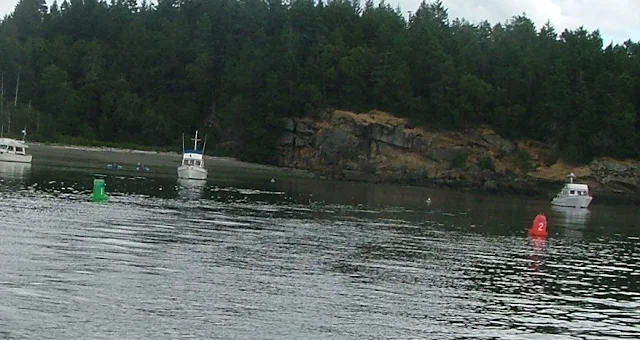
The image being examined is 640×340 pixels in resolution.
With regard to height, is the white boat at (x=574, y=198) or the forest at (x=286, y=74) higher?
the forest at (x=286, y=74)

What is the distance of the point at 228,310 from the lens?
84.2ft

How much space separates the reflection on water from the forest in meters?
42.1

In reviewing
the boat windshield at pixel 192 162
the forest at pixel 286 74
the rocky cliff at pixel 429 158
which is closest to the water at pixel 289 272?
the boat windshield at pixel 192 162

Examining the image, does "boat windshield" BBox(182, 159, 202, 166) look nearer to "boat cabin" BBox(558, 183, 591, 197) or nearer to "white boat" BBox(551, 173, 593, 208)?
"white boat" BBox(551, 173, 593, 208)

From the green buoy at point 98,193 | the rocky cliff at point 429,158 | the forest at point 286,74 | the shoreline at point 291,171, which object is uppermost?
the forest at point 286,74

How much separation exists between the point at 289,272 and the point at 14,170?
2343 inches

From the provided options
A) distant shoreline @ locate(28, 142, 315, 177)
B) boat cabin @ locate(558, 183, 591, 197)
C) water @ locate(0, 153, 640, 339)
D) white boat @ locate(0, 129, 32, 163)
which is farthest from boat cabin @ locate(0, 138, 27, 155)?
boat cabin @ locate(558, 183, 591, 197)

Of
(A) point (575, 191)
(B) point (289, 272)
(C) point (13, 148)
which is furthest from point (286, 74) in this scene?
(B) point (289, 272)

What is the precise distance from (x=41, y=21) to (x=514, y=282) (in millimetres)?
158688

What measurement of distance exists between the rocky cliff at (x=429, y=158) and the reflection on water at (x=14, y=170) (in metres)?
41.8

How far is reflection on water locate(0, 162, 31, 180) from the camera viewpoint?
7694 cm

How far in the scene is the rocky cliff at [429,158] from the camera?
4478 inches

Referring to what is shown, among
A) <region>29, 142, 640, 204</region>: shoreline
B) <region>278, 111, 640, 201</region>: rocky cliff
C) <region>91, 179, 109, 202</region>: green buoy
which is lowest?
<region>91, 179, 109, 202</region>: green buoy

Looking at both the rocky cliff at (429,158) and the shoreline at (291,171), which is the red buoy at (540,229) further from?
the rocky cliff at (429,158)
